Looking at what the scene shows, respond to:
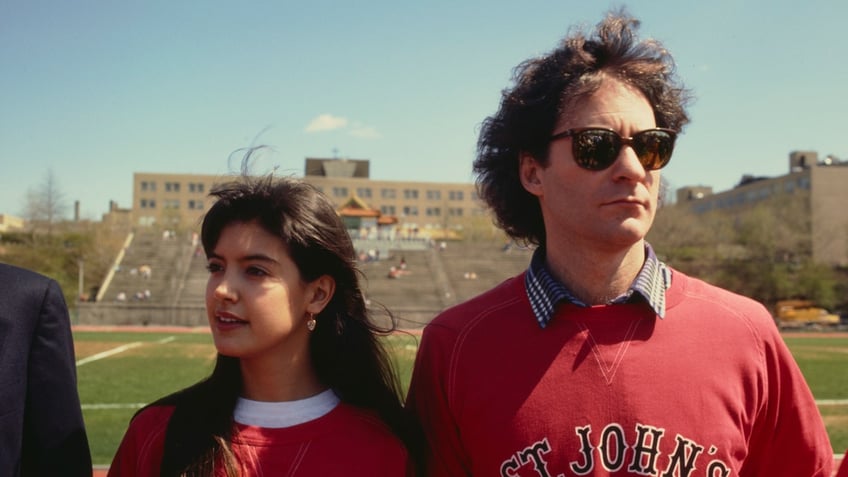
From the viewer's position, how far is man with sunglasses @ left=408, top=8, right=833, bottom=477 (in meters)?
2.31

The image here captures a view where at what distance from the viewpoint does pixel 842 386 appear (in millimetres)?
14250

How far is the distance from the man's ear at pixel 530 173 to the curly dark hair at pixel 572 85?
33mm

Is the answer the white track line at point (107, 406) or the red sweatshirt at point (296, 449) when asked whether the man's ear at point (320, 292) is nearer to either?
the red sweatshirt at point (296, 449)

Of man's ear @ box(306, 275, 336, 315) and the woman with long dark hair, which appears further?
man's ear @ box(306, 275, 336, 315)

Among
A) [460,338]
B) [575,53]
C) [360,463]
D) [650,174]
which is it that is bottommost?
[360,463]

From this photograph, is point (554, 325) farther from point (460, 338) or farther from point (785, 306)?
point (785, 306)

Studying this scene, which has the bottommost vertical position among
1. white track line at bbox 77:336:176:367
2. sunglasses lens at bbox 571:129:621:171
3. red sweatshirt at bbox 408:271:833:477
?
white track line at bbox 77:336:176:367


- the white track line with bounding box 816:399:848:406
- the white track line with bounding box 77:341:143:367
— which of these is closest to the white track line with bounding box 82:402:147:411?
the white track line with bounding box 77:341:143:367

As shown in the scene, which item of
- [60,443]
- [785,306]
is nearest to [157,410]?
[60,443]

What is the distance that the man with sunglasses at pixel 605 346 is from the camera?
2312 millimetres

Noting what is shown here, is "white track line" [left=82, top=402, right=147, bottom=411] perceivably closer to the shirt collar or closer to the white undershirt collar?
the white undershirt collar

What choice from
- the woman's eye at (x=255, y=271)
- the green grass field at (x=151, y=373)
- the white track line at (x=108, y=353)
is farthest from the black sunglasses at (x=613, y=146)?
the white track line at (x=108, y=353)

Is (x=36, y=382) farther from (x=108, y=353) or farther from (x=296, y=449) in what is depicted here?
(x=108, y=353)

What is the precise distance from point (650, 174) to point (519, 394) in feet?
2.89
